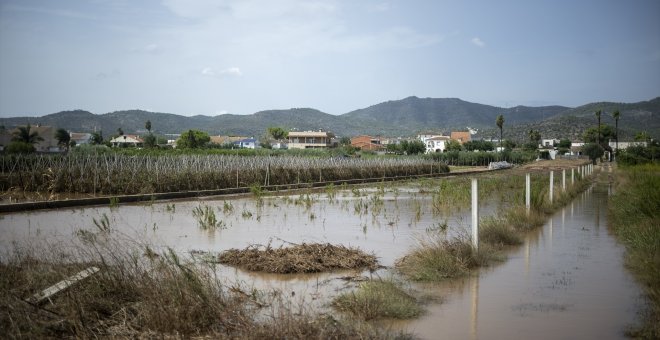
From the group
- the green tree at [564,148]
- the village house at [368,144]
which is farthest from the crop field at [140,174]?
the village house at [368,144]

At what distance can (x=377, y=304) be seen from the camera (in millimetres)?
7309

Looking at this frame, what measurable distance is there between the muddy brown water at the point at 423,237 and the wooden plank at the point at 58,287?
2072mm

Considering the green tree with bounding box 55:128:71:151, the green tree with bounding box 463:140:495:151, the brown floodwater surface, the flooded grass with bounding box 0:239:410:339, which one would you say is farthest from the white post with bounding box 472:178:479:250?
the green tree with bounding box 463:140:495:151

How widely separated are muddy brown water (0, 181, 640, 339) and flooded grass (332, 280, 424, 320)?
18 centimetres

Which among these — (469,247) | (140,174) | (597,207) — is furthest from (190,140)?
(469,247)

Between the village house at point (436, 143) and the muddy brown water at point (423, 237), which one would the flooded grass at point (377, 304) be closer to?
the muddy brown water at point (423, 237)

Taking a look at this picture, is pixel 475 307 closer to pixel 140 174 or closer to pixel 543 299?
pixel 543 299

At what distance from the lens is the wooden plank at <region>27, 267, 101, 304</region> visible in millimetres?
6062

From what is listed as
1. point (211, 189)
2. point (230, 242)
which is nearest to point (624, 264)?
point (230, 242)

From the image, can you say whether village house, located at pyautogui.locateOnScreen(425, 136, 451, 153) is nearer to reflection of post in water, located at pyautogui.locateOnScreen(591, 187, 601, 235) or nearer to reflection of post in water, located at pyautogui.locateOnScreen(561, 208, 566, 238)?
reflection of post in water, located at pyautogui.locateOnScreen(591, 187, 601, 235)

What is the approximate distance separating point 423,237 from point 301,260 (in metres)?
2.92

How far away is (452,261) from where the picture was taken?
10180 millimetres

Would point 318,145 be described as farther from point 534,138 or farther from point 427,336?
point 427,336

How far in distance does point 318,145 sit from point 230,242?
479ft
